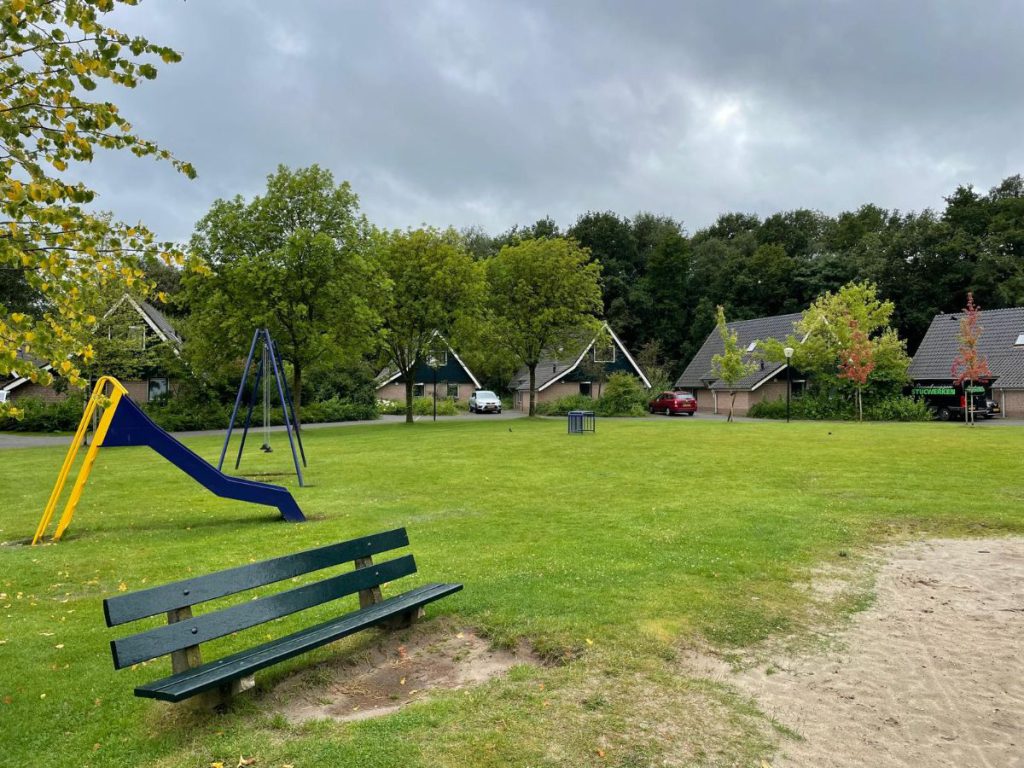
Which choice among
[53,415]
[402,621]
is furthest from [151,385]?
[402,621]

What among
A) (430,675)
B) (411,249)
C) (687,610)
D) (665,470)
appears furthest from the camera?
(411,249)

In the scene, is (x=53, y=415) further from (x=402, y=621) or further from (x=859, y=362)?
(x=859, y=362)

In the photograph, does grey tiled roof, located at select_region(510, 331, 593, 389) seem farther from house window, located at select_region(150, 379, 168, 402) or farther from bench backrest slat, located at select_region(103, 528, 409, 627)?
bench backrest slat, located at select_region(103, 528, 409, 627)

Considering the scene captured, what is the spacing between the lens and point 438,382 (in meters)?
64.8

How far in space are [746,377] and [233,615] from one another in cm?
5506

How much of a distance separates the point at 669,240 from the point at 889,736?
78192 mm

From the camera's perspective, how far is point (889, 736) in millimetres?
4227

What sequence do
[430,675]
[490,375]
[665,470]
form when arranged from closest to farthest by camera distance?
[430,675], [665,470], [490,375]

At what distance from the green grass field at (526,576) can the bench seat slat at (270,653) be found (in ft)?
1.04

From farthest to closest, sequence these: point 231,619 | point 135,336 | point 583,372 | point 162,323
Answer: point 583,372
point 162,323
point 135,336
point 231,619

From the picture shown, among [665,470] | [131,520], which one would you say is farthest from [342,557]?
[665,470]

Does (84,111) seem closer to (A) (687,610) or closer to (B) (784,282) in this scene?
(A) (687,610)

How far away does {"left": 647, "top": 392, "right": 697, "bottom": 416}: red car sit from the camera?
5025 cm

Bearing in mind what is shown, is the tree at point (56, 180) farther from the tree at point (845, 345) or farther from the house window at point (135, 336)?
the tree at point (845, 345)
